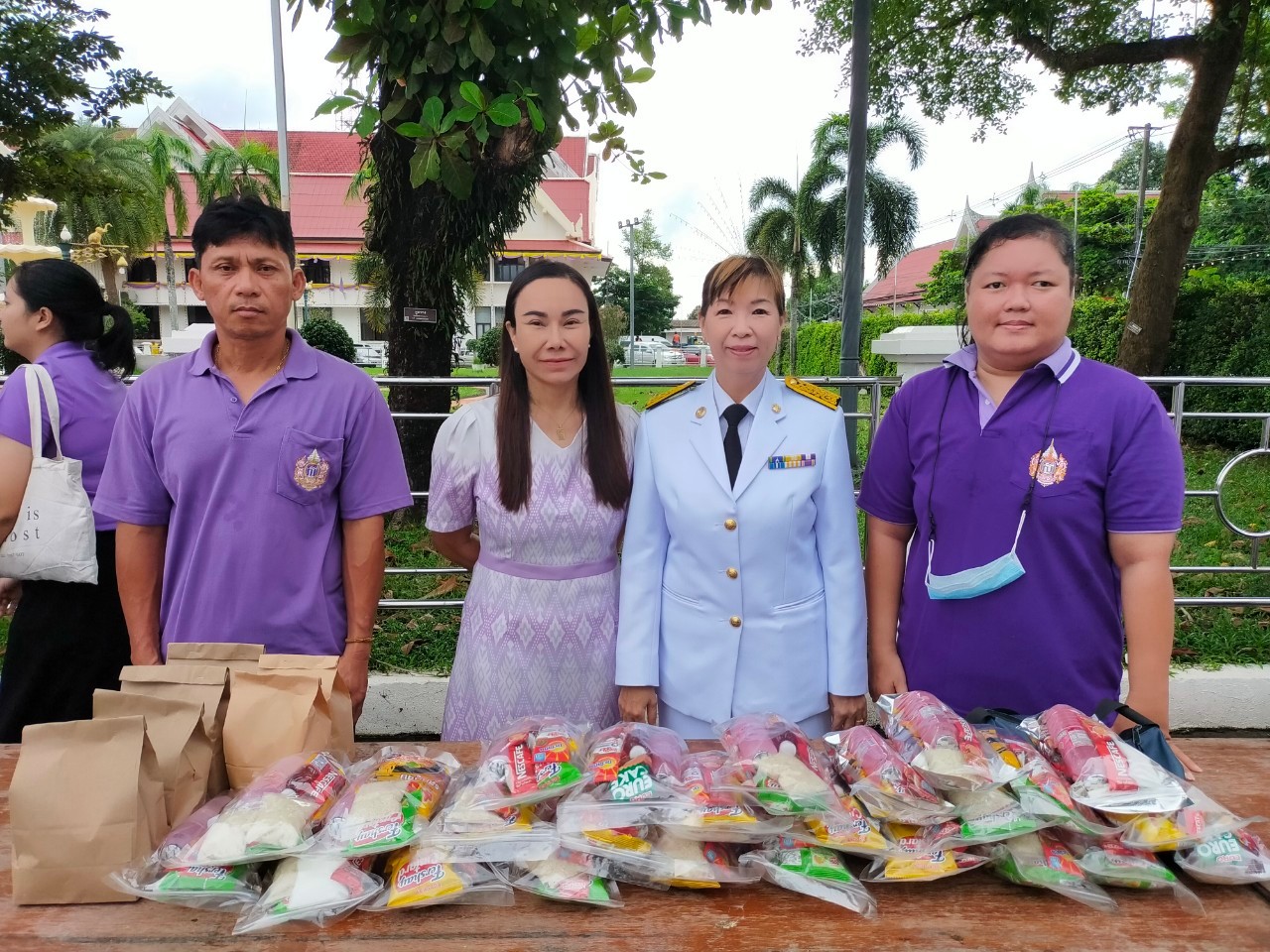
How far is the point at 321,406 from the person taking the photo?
206cm

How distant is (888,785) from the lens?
51.1 inches

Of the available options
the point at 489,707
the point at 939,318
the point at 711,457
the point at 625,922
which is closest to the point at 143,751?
the point at 625,922

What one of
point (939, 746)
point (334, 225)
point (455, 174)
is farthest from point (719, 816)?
point (334, 225)

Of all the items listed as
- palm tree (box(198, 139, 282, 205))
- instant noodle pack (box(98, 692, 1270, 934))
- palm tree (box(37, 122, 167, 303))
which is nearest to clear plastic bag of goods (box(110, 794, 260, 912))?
instant noodle pack (box(98, 692, 1270, 934))

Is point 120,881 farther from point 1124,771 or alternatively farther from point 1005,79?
point 1005,79

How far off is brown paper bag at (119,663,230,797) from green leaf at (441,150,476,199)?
1905mm

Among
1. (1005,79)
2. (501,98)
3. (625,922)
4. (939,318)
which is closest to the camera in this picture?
(625,922)

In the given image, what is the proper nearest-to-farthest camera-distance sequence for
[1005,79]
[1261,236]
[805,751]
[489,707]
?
[805,751]
[489,707]
[1005,79]
[1261,236]

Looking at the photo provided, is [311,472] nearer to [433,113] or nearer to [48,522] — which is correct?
[48,522]

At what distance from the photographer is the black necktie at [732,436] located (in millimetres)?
2035

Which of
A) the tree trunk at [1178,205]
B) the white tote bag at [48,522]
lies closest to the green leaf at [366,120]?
the white tote bag at [48,522]

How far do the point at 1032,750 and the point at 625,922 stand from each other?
0.70 metres

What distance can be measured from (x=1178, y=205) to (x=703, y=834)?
394 inches

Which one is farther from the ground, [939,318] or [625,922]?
[939,318]
